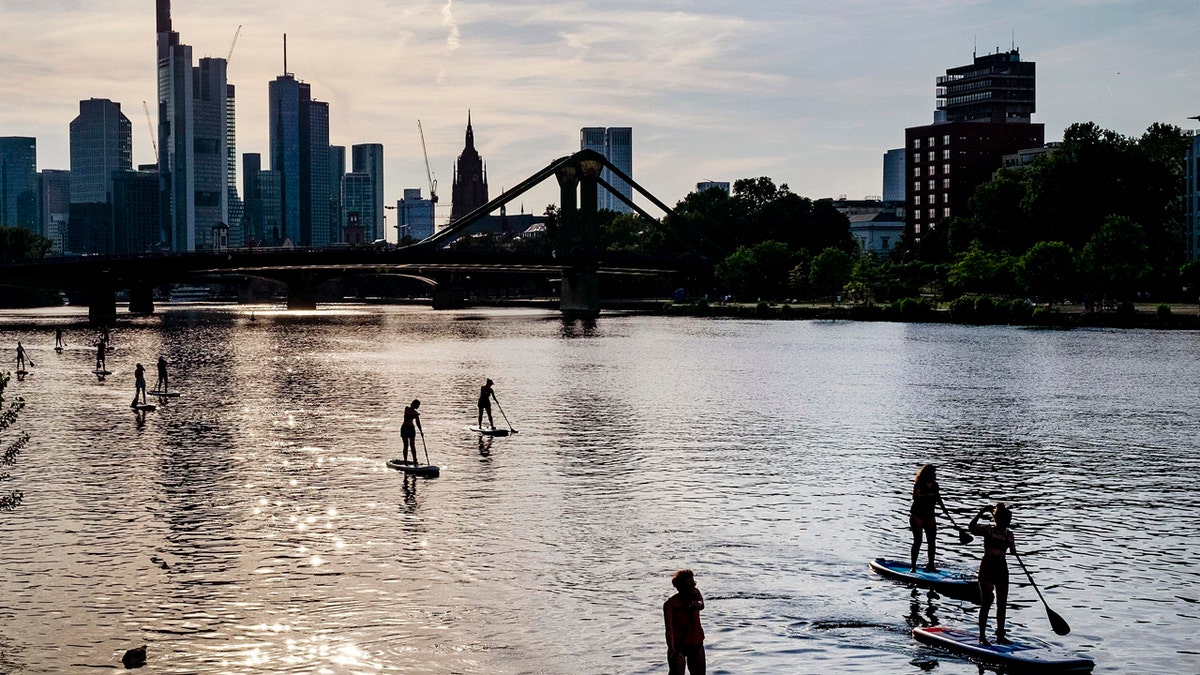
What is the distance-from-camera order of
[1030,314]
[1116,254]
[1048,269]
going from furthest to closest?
[1048,269] → [1116,254] → [1030,314]

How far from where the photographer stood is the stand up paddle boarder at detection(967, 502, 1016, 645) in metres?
26.9

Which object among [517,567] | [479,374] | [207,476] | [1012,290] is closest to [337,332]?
[479,374]

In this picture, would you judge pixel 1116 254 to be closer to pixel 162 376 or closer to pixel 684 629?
pixel 162 376

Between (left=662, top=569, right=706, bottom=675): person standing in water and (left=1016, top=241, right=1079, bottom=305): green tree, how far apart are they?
16025 centimetres

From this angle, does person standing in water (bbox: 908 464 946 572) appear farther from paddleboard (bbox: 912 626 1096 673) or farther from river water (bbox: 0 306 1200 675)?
paddleboard (bbox: 912 626 1096 673)

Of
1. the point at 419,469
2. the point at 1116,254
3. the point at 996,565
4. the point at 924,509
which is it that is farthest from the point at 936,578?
the point at 1116,254

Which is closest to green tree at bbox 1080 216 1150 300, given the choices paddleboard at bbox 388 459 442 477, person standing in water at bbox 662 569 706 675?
paddleboard at bbox 388 459 442 477

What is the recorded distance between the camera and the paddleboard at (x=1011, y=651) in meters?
25.9

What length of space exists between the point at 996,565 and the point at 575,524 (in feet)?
48.6

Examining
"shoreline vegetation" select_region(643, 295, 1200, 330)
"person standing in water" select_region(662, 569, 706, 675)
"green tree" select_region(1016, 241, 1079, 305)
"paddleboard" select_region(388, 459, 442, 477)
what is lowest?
"paddleboard" select_region(388, 459, 442, 477)

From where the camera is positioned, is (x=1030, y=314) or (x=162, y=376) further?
(x=1030, y=314)

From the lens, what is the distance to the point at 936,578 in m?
31.8

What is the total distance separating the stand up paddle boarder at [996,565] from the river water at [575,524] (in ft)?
4.45

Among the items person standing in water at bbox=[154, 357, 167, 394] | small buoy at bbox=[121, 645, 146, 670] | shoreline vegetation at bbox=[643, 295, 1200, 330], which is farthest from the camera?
shoreline vegetation at bbox=[643, 295, 1200, 330]
